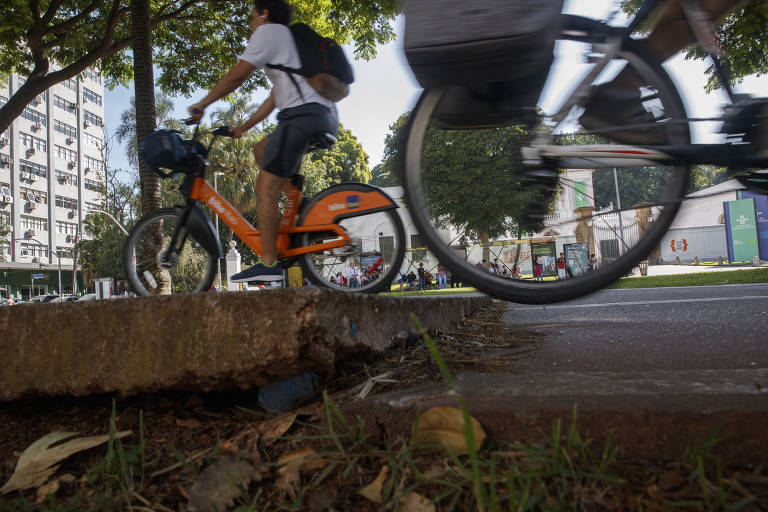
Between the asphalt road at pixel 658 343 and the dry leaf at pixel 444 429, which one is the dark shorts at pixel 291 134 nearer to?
the asphalt road at pixel 658 343

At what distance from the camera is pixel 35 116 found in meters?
47.2

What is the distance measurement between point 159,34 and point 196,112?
823 centimetres

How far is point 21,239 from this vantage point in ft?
140

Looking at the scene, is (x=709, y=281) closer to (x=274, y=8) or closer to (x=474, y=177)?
(x=474, y=177)

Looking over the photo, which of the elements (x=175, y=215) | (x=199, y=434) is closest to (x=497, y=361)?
(x=199, y=434)

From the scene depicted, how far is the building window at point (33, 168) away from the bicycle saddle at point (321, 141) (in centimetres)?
5654

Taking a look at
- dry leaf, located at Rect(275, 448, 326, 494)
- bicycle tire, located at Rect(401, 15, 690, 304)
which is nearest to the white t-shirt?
bicycle tire, located at Rect(401, 15, 690, 304)

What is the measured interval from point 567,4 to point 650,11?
0.93 feet

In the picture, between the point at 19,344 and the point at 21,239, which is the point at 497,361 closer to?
the point at 19,344

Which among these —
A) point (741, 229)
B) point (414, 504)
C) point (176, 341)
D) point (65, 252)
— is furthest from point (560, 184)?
point (65, 252)

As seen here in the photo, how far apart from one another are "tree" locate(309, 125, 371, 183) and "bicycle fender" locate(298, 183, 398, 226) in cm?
3420

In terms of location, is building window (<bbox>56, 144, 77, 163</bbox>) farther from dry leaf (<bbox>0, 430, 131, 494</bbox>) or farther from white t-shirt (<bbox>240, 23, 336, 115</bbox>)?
dry leaf (<bbox>0, 430, 131, 494</bbox>)

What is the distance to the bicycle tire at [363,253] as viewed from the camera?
305 centimetres

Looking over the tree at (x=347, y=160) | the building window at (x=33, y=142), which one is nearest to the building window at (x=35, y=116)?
the building window at (x=33, y=142)
